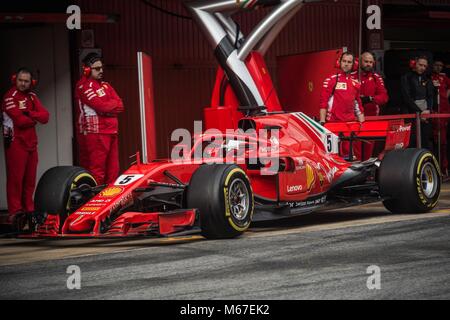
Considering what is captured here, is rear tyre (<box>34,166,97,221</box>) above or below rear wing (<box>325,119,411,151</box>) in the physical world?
below

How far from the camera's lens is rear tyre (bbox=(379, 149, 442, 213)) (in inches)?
457

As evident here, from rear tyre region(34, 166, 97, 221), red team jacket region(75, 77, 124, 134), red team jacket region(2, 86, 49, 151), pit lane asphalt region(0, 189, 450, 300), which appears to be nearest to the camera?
pit lane asphalt region(0, 189, 450, 300)

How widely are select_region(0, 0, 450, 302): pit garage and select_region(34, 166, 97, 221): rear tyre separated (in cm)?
32

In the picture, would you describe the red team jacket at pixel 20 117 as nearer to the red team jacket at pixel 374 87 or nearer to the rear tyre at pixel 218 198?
the rear tyre at pixel 218 198

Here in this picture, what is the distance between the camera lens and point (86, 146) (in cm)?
1294

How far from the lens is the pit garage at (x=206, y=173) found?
764 cm

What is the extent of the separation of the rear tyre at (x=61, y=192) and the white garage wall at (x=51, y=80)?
4033 mm

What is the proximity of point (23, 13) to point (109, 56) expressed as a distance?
7.06 feet

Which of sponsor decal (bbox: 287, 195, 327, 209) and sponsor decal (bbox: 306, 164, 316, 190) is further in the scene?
sponsor decal (bbox: 306, 164, 316, 190)

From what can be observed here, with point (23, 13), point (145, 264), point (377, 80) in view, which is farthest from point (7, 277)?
point (377, 80)

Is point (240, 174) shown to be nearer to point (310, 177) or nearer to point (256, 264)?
point (310, 177)

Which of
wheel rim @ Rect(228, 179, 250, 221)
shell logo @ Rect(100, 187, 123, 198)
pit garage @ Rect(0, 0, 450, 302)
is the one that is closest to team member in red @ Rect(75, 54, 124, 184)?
pit garage @ Rect(0, 0, 450, 302)

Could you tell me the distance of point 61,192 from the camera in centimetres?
1049

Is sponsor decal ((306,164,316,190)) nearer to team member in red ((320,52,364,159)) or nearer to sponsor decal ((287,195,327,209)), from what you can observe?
sponsor decal ((287,195,327,209))
